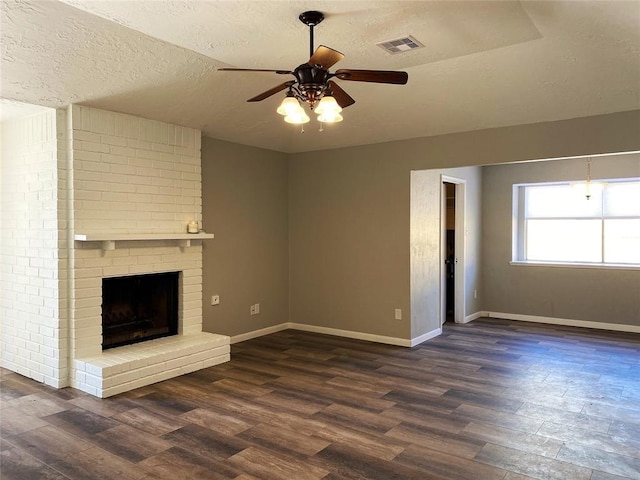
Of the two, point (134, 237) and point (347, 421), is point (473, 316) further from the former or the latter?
point (134, 237)

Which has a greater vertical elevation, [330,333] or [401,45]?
[401,45]

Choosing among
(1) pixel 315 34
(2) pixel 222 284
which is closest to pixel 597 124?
(1) pixel 315 34

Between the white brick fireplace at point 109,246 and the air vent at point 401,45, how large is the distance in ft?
8.03

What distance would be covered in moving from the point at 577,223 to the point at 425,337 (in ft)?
10.2

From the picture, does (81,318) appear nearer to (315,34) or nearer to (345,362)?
(345,362)

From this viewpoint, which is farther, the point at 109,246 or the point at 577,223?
the point at 577,223

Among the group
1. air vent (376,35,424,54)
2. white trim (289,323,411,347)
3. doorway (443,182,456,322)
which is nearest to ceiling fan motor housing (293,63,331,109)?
air vent (376,35,424,54)

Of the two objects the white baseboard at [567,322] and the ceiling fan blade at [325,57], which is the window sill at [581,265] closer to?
the white baseboard at [567,322]

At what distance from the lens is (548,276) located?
6934 millimetres

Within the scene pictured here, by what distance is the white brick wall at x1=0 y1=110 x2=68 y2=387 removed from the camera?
13.1 feet

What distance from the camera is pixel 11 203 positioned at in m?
4.45

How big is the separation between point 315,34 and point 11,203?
11.0 feet

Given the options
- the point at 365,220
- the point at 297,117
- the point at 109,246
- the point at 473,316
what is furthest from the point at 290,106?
the point at 473,316

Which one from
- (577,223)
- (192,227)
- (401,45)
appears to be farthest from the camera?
(577,223)
